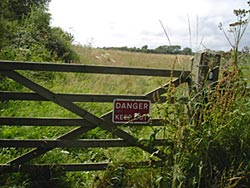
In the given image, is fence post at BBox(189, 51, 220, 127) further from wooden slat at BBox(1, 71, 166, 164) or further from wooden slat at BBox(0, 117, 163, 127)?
wooden slat at BBox(1, 71, 166, 164)

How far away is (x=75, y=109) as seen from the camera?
3840 mm

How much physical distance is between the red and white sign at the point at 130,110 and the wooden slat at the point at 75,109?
15 centimetres

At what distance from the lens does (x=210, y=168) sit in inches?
137

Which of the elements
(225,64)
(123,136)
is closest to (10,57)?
(123,136)

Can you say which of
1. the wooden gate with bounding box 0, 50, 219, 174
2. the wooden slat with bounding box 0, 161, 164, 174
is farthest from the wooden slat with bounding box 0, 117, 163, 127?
the wooden slat with bounding box 0, 161, 164, 174

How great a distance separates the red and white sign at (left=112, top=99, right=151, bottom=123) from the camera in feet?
13.1

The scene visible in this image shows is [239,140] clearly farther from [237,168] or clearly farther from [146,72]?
[146,72]

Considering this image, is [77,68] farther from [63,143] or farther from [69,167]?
[69,167]

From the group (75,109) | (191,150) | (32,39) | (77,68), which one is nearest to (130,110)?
(75,109)

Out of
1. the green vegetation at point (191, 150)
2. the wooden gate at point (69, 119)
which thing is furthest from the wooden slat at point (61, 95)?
the green vegetation at point (191, 150)

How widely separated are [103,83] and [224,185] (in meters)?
6.04

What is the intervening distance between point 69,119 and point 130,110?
0.73m

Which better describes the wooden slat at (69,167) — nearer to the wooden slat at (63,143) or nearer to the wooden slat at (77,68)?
the wooden slat at (63,143)

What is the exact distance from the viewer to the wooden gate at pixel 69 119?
3.70m
